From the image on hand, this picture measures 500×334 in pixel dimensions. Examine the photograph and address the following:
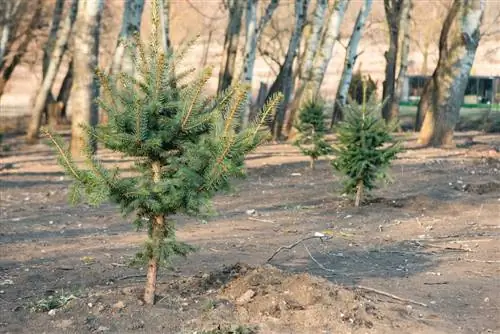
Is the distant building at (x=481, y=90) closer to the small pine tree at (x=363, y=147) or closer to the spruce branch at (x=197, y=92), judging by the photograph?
the small pine tree at (x=363, y=147)

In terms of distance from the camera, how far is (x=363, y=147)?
12.0 meters

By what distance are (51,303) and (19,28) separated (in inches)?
1121

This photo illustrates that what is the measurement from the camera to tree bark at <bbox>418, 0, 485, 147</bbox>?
20.0 m

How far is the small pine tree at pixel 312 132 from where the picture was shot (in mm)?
16672

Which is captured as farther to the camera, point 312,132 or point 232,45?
point 232,45

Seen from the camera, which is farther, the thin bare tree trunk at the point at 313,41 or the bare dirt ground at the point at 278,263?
the thin bare tree trunk at the point at 313,41

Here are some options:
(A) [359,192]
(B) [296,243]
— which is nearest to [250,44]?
(A) [359,192]

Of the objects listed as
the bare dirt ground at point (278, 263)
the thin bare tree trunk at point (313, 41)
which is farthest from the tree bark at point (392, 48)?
the bare dirt ground at point (278, 263)

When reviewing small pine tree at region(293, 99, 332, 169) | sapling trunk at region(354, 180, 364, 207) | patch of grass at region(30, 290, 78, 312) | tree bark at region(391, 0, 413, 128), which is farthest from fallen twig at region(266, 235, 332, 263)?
tree bark at region(391, 0, 413, 128)

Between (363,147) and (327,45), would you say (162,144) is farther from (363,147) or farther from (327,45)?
(327,45)

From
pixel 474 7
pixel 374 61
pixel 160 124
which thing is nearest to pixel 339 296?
pixel 160 124

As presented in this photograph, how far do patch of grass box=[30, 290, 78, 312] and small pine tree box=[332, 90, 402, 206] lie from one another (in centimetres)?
617

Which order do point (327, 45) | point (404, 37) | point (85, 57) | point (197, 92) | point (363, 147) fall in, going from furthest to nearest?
point (404, 37), point (327, 45), point (85, 57), point (363, 147), point (197, 92)

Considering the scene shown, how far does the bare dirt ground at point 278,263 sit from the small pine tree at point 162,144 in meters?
0.54
